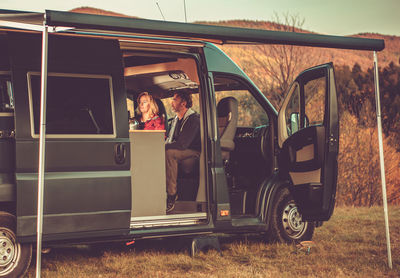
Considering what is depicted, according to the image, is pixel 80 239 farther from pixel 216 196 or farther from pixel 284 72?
pixel 284 72

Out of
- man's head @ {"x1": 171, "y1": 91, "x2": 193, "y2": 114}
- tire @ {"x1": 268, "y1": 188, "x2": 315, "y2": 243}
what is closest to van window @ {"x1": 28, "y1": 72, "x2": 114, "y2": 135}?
man's head @ {"x1": 171, "y1": 91, "x2": 193, "y2": 114}

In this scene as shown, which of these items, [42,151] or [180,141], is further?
[180,141]

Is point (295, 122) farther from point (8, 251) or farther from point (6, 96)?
point (8, 251)

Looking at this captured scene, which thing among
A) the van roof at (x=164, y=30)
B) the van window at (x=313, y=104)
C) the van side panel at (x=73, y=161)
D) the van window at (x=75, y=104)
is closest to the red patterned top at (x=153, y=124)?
the van side panel at (x=73, y=161)

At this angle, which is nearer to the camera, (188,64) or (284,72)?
(188,64)

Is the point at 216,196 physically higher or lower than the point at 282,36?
lower

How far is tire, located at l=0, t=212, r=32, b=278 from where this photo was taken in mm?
5824

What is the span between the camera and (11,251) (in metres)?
5.89

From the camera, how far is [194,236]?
720cm

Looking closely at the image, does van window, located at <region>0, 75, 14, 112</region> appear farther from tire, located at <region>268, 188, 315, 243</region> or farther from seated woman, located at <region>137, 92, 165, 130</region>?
tire, located at <region>268, 188, 315, 243</region>

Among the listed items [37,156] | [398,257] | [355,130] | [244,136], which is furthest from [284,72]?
[37,156]

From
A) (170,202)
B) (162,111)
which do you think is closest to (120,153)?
(170,202)

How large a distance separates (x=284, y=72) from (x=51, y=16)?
62.2ft

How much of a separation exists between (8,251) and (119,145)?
4.85ft
